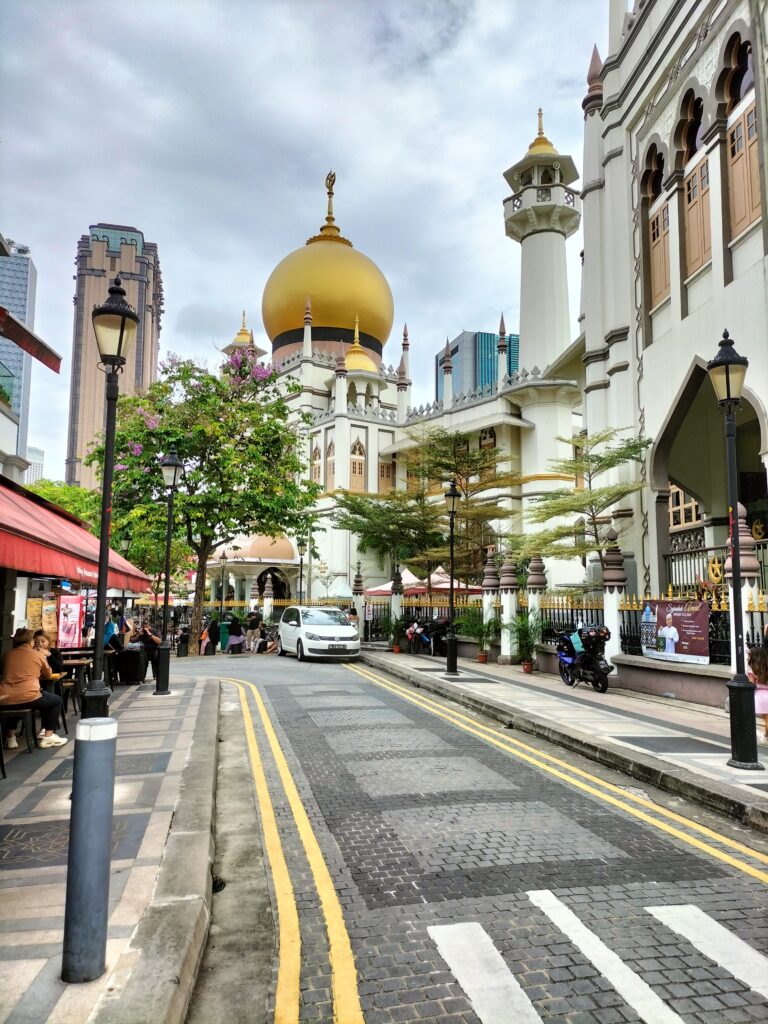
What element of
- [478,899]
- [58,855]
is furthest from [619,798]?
[58,855]

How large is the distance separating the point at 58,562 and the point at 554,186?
37828mm

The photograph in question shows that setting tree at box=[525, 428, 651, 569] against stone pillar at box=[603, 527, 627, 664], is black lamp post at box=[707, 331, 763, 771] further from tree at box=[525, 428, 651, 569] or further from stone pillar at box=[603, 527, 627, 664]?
tree at box=[525, 428, 651, 569]

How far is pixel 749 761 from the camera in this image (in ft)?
23.9

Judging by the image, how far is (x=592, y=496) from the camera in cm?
1750

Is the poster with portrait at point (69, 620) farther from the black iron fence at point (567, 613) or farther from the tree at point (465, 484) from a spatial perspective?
the tree at point (465, 484)

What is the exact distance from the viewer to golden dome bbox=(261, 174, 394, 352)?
47.8 meters

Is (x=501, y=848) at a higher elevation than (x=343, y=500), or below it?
below

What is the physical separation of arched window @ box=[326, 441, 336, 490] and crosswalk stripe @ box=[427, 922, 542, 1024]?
37742 millimetres

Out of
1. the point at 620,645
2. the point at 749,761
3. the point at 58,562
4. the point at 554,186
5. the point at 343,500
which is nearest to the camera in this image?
the point at 58,562

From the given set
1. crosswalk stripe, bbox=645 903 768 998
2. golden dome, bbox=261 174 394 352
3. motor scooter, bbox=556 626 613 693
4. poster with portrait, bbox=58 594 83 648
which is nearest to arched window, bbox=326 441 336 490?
golden dome, bbox=261 174 394 352

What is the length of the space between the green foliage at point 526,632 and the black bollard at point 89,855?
15186 mm

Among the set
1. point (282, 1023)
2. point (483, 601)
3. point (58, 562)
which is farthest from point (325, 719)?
point (483, 601)

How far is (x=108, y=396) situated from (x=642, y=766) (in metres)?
6.17

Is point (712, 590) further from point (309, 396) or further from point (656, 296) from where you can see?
point (309, 396)
